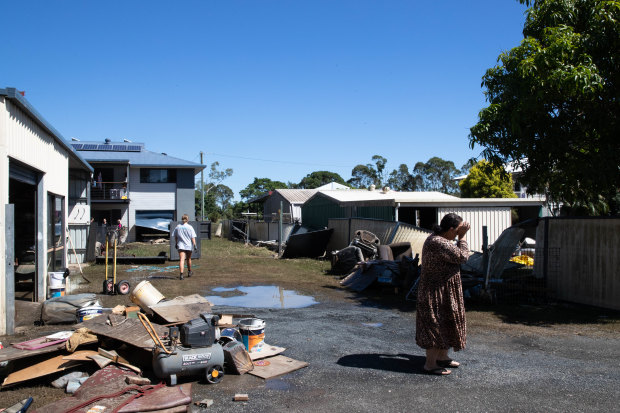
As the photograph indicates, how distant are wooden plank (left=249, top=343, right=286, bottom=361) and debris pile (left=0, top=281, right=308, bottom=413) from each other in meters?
0.01

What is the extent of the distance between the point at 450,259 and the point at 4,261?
19.6 feet

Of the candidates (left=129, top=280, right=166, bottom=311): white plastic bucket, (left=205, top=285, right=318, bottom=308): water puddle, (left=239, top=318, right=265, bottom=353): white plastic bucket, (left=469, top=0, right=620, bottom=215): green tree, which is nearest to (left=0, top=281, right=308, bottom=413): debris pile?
(left=239, top=318, right=265, bottom=353): white plastic bucket

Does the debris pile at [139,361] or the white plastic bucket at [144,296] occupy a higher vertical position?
the white plastic bucket at [144,296]

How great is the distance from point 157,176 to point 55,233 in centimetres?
2404

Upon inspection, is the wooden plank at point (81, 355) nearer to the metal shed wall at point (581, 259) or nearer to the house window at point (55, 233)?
the house window at point (55, 233)

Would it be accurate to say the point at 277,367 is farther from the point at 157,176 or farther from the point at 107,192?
the point at 157,176

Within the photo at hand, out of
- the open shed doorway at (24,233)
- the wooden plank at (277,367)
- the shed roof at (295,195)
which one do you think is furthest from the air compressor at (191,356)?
the shed roof at (295,195)

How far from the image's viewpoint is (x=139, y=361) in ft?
17.3

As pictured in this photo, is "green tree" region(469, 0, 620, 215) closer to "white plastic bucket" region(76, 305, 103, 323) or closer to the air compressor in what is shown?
the air compressor

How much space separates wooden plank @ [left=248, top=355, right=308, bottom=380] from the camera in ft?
16.8

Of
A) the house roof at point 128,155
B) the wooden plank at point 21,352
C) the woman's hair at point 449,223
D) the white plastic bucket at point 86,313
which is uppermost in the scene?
the house roof at point 128,155

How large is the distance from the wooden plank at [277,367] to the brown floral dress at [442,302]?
138cm

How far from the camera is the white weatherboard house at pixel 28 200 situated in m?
6.86

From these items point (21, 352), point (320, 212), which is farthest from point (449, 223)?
point (320, 212)
